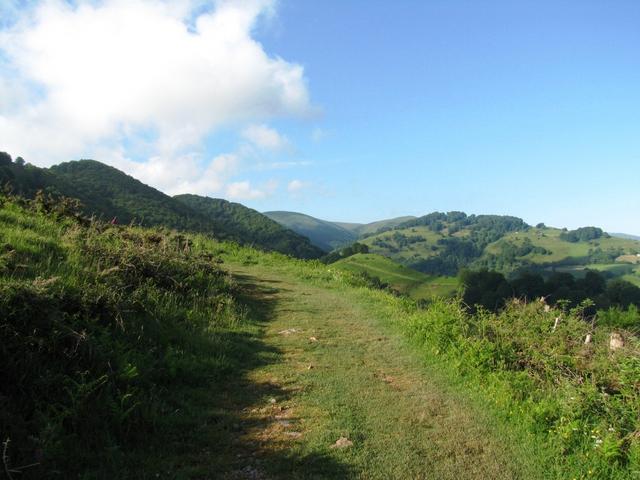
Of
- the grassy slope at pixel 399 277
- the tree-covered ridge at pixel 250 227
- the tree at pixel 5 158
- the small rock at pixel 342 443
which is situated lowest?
the grassy slope at pixel 399 277

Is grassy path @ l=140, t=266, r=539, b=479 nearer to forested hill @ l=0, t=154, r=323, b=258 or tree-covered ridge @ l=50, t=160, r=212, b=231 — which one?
forested hill @ l=0, t=154, r=323, b=258

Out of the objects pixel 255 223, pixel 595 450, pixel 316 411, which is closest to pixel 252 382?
pixel 316 411

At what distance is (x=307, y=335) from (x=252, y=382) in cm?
264

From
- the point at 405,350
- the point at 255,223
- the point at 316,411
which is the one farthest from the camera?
the point at 255,223

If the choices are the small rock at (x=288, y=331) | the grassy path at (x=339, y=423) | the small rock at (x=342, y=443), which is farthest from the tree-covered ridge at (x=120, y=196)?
the small rock at (x=342, y=443)

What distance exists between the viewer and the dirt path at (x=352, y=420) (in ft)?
14.2

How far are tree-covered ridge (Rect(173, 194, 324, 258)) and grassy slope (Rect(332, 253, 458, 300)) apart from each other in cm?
1651

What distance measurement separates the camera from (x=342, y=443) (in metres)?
4.66

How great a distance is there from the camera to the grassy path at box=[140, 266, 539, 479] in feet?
14.0

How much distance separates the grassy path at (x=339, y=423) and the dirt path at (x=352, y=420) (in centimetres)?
1

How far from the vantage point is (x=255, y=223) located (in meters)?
94.1

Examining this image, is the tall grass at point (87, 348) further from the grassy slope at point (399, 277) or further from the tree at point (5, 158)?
the grassy slope at point (399, 277)

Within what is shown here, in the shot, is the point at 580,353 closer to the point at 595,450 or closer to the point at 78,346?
the point at 595,450

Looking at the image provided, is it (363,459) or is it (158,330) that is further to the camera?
(158,330)
